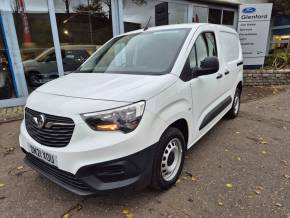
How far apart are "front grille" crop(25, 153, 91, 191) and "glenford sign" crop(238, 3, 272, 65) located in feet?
29.3

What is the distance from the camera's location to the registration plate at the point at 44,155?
2.15m

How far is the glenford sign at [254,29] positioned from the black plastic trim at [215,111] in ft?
19.0

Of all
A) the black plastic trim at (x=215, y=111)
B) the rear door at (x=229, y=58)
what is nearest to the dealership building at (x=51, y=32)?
the rear door at (x=229, y=58)

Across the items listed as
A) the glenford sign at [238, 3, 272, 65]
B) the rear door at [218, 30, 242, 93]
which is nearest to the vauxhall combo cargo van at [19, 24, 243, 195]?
the rear door at [218, 30, 242, 93]

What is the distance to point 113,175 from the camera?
2064 mm

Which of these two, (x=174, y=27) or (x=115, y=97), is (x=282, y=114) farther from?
(x=115, y=97)

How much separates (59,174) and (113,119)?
0.82 metres

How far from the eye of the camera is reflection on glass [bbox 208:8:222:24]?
1194 cm

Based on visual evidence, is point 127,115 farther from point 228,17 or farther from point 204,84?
point 228,17

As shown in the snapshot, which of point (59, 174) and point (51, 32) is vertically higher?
point (51, 32)

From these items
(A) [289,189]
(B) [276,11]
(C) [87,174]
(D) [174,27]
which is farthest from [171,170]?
(B) [276,11]

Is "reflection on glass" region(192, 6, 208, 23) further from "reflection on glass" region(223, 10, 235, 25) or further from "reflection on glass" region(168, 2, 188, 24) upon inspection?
"reflection on glass" region(223, 10, 235, 25)

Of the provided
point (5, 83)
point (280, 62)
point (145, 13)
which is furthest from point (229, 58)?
point (280, 62)

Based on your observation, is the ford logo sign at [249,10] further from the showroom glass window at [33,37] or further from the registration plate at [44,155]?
the registration plate at [44,155]
